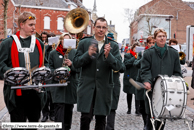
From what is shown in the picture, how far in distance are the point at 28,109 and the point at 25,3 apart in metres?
48.3

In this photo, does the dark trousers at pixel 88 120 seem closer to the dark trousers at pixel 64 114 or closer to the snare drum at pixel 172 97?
the snare drum at pixel 172 97

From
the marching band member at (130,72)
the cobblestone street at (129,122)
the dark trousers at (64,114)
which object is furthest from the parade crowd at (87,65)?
the marching band member at (130,72)

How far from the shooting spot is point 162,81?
4566 mm

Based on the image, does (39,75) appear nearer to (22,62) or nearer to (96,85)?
(22,62)

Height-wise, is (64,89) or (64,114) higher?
(64,89)

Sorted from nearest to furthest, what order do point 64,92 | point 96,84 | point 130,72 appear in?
point 96,84 < point 64,92 < point 130,72

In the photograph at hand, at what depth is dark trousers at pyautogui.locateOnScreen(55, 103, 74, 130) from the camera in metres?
6.20

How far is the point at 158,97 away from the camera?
4.75m

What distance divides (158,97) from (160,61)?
2.91 feet

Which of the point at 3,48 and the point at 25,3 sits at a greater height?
the point at 25,3

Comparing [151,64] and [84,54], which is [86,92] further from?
[151,64]

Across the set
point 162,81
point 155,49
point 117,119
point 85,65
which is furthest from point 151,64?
point 117,119

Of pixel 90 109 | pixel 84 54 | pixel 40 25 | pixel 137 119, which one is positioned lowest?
pixel 137 119

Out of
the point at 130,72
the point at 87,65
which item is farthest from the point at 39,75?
the point at 130,72
